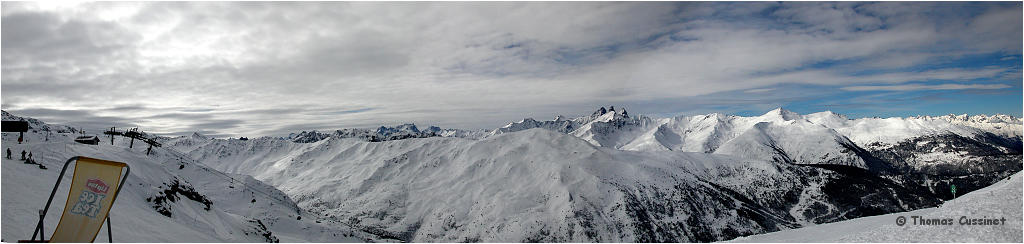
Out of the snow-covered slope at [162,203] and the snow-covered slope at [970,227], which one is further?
the snow-covered slope at [162,203]

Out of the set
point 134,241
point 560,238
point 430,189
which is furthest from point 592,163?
point 134,241

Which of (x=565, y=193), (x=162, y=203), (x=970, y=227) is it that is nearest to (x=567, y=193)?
(x=565, y=193)

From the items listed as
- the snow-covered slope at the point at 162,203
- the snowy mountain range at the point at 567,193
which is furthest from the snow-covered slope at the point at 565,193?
the snow-covered slope at the point at 162,203

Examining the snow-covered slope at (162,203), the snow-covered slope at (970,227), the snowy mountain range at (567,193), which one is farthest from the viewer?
the snowy mountain range at (567,193)

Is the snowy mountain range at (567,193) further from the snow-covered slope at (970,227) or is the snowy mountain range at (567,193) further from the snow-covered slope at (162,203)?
the snow-covered slope at (970,227)

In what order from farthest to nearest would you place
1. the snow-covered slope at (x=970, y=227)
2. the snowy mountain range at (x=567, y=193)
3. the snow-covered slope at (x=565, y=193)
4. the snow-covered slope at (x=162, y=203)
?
the snow-covered slope at (x=565, y=193) → the snowy mountain range at (x=567, y=193) → the snow-covered slope at (x=162, y=203) → the snow-covered slope at (x=970, y=227)

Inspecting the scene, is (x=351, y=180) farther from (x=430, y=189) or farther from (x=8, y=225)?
(x=8, y=225)

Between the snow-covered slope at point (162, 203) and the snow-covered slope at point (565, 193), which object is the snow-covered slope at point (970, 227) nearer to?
the snow-covered slope at point (162, 203)

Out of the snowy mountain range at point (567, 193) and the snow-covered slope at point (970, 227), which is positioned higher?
the snow-covered slope at point (970, 227)

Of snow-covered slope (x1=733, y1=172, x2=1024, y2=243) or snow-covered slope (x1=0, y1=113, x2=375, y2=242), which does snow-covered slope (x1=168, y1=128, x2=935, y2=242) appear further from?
snow-covered slope (x1=733, y1=172, x2=1024, y2=243)

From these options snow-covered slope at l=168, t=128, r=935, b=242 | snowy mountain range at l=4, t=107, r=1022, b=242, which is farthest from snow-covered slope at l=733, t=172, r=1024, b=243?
snow-covered slope at l=168, t=128, r=935, b=242
